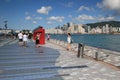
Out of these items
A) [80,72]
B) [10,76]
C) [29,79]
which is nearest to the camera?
[29,79]

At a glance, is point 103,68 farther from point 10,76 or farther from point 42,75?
point 10,76

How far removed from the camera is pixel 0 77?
9578mm

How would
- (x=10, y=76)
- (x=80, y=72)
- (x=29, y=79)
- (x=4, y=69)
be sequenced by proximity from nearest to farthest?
(x=29, y=79)
(x=10, y=76)
(x=80, y=72)
(x=4, y=69)

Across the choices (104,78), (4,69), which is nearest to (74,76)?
(104,78)

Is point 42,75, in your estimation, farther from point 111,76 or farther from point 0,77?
point 111,76

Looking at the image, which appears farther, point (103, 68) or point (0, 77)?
point (103, 68)

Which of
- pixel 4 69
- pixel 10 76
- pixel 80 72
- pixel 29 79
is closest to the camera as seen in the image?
pixel 29 79

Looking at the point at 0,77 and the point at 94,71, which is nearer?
the point at 0,77

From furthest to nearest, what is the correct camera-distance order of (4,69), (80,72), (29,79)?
1. (4,69)
2. (80,72)
3. (29,79)

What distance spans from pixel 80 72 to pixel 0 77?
3.83 metres

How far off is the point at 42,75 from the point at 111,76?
3.19m

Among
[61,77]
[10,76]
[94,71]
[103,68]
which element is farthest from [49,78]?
[103,68]

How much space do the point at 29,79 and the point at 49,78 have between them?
0.87 meters

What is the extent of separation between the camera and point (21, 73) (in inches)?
408
